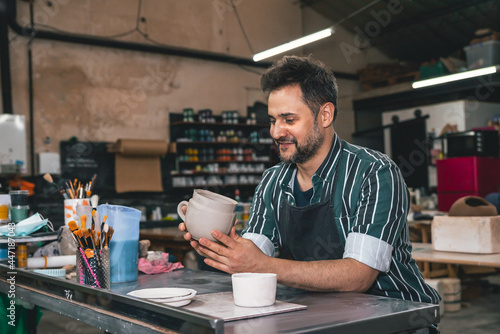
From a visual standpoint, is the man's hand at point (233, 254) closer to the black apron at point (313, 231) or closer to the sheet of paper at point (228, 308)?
the sheet of paper at point (228, 308)

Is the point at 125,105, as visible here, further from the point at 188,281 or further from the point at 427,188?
the point at 188,281

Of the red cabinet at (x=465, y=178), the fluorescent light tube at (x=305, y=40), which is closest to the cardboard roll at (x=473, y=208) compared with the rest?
the fluorescent light tube at (x=305, y=40)

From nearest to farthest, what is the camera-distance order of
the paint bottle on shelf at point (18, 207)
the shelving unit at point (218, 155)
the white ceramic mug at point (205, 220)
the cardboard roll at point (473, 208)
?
the white ceramic mug at point (205, 220)
the paint bottle on shelf at point (18, 207)
the cardboard roll at point (473, 208)
the shelving unit at point (218, 155)

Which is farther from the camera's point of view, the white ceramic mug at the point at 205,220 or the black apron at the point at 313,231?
the black apron at the point at 313,231

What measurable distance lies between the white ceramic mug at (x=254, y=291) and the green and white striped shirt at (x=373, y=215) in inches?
16.4

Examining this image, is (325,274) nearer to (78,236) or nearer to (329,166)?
(329,166)

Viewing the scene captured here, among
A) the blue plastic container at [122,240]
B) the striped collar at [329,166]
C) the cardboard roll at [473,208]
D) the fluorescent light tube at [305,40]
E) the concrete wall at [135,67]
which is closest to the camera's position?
the blue plastic container at [122,240]

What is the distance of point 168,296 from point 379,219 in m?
0.73

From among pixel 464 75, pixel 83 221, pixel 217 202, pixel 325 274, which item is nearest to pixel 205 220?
pixel 217 202

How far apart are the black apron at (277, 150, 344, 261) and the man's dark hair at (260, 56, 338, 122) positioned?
243 millimetres

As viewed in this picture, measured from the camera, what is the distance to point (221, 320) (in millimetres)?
992

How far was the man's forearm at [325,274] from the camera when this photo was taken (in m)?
1.47

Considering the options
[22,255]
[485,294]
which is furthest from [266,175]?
[485,294]

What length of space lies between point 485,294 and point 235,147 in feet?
16.4
